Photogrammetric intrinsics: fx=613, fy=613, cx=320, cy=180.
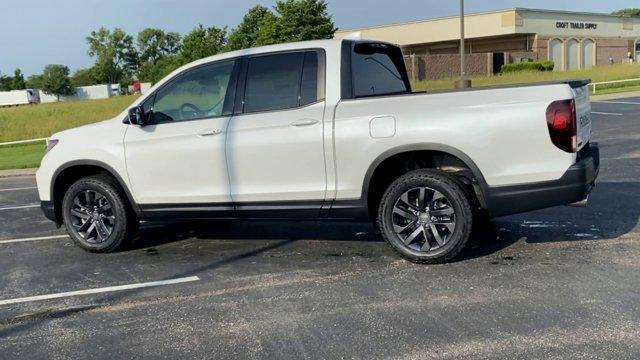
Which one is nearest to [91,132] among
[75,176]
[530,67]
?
[75,176]

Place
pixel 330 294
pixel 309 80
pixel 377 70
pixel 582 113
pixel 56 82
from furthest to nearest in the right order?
1. pixel 56 82
2. pixel 377 70
3. pixel 309 80
4. pixel 582 113
5. pixel 330 294

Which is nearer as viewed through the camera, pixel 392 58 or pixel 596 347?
pixel 596 347

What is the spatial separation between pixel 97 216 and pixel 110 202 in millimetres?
272

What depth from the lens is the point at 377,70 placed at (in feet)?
20.2

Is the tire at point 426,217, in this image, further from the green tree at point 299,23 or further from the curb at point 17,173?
the green tree at point 299,23

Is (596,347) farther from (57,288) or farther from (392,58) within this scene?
(57,288)

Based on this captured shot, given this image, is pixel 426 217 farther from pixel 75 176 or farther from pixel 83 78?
pixel 83 78

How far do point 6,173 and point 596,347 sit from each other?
14303 millimetres

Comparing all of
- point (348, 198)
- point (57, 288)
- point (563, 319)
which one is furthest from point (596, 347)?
point (57, 288)

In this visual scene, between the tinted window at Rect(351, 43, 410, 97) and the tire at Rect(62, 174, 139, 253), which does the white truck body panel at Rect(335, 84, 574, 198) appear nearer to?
the tinted window at Rect(351, 43, 410, 97)

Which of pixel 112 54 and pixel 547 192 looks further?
pixel 112 54

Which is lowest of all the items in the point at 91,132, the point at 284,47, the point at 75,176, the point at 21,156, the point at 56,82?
the point at 21,156

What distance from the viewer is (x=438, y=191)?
524 cm

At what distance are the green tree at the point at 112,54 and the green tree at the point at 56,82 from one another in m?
8.33
